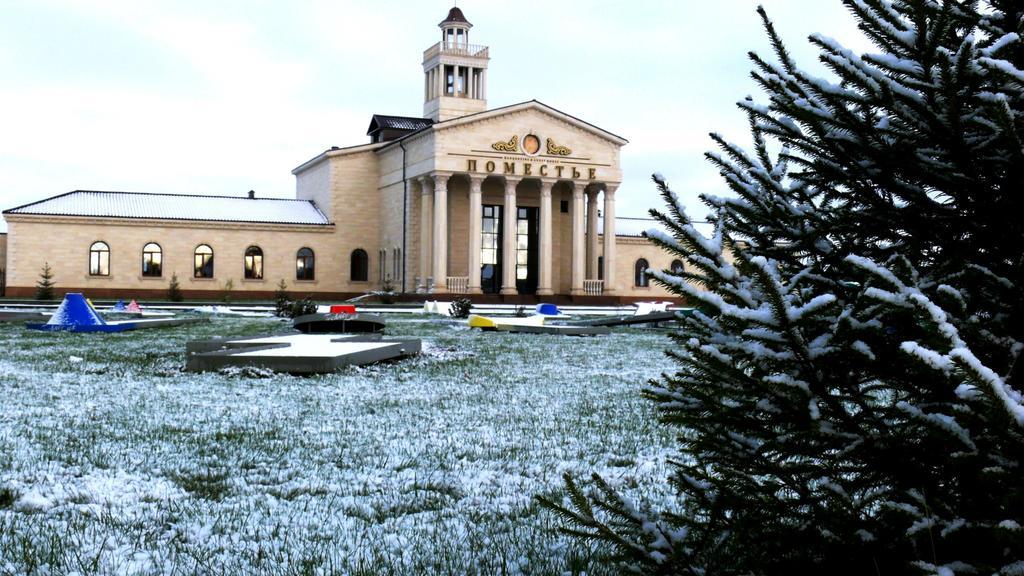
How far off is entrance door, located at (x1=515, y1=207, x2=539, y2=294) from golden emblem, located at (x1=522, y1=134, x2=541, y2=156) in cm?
574

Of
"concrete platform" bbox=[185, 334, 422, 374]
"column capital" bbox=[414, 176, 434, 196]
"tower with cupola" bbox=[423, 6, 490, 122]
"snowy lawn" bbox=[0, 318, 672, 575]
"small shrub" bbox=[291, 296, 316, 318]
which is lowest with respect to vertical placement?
"snowy lawn" bbox=[0, 318, 672, 575]

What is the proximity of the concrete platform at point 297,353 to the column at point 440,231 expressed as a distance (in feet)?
135

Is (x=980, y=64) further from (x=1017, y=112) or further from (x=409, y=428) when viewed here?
(x=409, y=428)

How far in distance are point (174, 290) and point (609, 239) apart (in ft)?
92.7

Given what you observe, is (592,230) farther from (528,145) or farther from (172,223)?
(172,223)

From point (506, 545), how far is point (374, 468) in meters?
2.30

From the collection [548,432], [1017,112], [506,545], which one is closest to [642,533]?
[506,545]

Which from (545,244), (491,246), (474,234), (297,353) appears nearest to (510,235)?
(545,244)

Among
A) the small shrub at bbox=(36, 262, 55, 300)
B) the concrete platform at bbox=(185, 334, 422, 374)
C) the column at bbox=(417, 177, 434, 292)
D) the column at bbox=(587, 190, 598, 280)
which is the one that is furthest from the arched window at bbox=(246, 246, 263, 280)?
the concrete platform at bbox=(185, 334, 422, 374)

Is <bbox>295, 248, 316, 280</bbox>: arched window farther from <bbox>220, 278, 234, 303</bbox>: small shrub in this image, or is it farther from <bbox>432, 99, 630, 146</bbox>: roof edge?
<bbox>432, 99, 630, 146</bbox>: roof edge

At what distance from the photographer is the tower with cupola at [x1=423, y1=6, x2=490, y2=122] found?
71375 mm

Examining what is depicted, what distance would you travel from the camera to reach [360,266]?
68.3 metres

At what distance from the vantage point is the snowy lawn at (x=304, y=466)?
493 centimetres

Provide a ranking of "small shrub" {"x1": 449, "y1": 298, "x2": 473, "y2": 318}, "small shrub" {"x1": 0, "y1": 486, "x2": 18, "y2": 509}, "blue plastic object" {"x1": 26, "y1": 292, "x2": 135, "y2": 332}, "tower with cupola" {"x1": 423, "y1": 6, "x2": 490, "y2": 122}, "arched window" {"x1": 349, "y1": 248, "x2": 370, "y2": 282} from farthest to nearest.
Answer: "tower with cupola" {"x1": 423, "y1": 6, "x2": 490, "y2": 122} < "arched window" {"x1": 349, "y1": 248, "x2": 370, "y2": 282} < "small shrub" {"x1": 449, "y1": 298, "x2": 473, "y2": 318} < "blue plastic object" {"x1": 26, "y1": 292, "x2": 135, "y2": 332} < "small shrub" {"x1": 0, "y1": 486, "x2": 18, "y2": 509}
